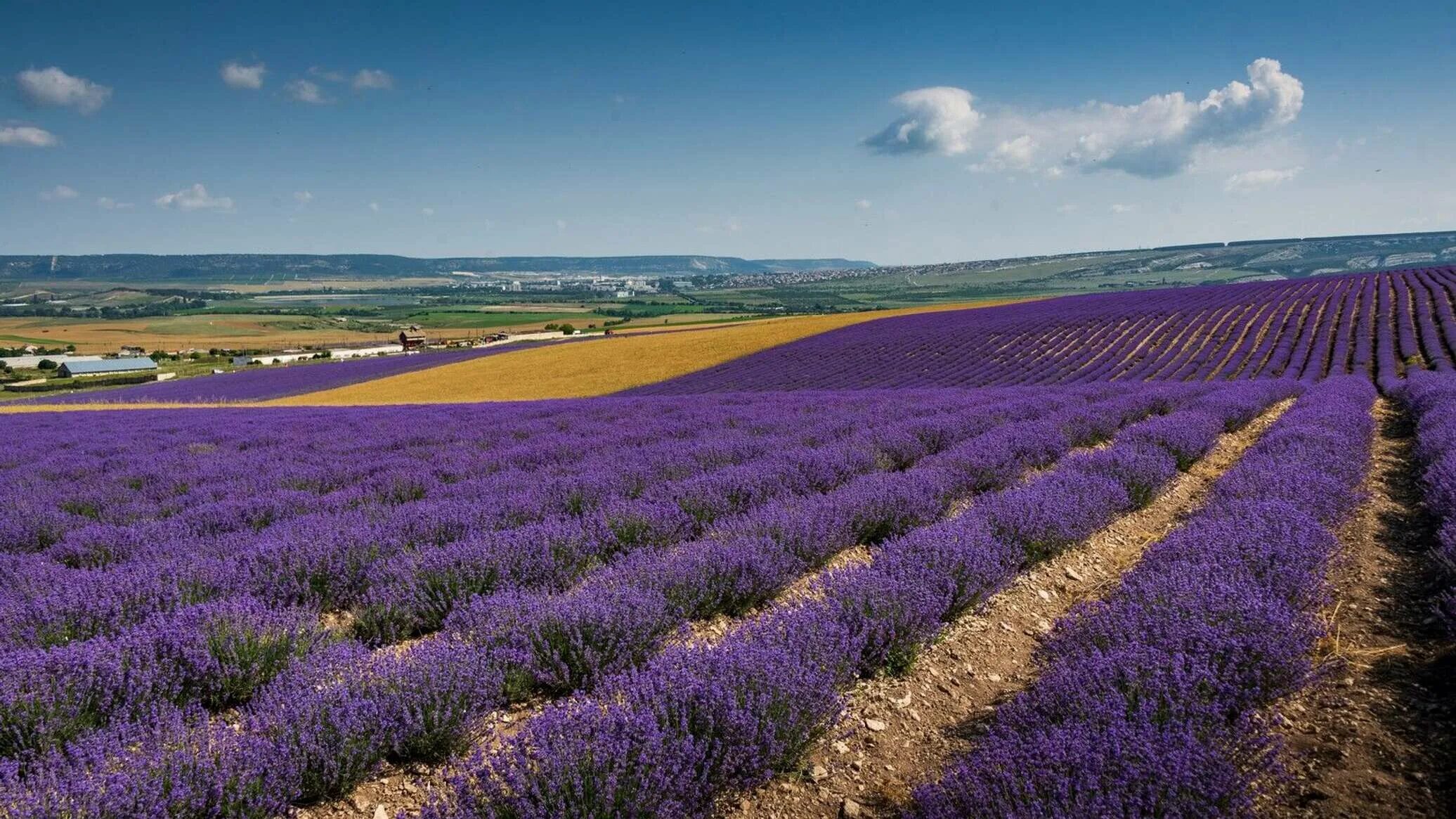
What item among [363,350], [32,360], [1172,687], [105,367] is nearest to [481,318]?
[363,350]

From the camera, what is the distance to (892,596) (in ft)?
10.6

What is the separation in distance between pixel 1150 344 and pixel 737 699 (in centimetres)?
2650

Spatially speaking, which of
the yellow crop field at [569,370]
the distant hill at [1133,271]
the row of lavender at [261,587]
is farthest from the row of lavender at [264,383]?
the distant hill at [1133,271]

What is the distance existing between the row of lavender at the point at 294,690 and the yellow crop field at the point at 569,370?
1924cm

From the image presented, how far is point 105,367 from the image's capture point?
4541 cm

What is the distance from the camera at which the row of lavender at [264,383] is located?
2748 cm

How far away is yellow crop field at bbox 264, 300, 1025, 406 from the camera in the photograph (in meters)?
26.2

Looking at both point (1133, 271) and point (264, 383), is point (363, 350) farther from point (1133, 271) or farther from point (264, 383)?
point (1133, 271)

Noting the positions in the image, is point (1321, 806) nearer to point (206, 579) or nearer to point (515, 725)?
point (515, 725)

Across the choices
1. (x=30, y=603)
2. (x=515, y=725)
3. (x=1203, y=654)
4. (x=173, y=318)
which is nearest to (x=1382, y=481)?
(x=1203, y=654)

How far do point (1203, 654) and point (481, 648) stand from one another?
282cm

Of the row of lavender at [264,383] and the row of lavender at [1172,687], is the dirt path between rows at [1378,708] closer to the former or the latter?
the row of lavender at [1172,687]

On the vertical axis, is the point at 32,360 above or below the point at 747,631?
below

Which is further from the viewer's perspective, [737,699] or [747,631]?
[747,631]
